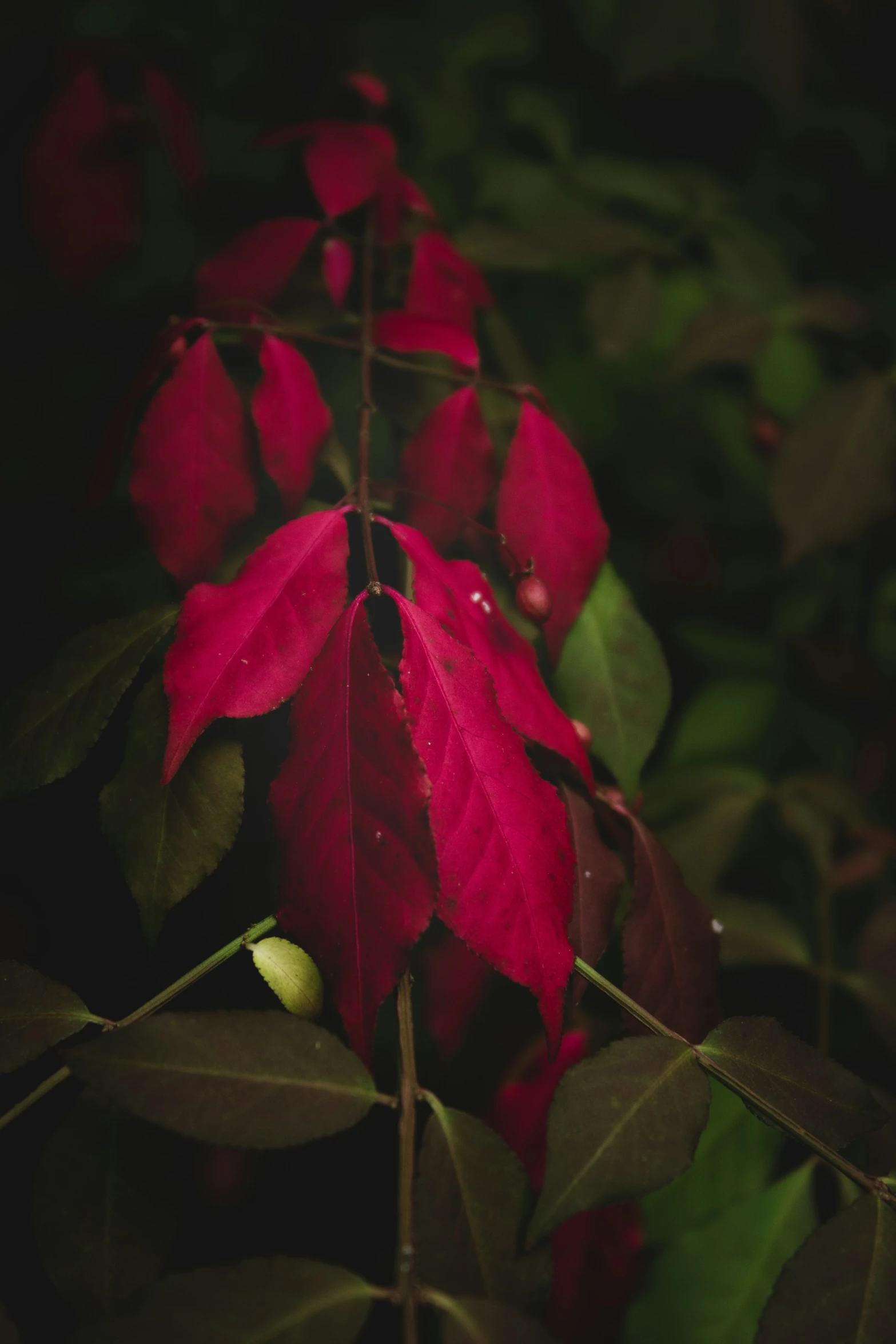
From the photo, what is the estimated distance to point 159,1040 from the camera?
37cm

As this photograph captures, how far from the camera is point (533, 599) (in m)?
0.53

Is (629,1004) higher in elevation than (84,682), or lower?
lower

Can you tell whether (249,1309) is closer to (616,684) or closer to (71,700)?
(71,700)

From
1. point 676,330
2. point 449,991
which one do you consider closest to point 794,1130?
point 449,991

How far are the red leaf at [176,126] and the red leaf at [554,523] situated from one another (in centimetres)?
47

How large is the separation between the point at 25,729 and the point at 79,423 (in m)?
0.36

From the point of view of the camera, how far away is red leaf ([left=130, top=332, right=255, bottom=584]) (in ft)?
1.68

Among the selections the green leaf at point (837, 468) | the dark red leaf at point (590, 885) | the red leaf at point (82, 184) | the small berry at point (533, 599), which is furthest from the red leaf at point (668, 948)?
the red leaf at point (82, 184)

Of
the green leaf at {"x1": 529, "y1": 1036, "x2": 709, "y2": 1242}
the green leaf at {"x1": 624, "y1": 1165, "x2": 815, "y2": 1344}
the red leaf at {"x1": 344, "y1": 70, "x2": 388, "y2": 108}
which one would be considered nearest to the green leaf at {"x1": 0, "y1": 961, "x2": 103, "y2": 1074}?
the green leaf at {"x1": 529, "y1": 1036, "x2": 709, "y2": 1242}

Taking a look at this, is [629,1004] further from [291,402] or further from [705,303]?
[705,303]

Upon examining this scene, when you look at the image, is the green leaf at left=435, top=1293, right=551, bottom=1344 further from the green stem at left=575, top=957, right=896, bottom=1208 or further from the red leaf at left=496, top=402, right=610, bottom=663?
the red leaf at left=496, top=402, right=610, bottom=663

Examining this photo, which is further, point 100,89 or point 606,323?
point 606,323

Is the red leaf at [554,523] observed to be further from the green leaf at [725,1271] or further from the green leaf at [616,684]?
the green leaf at [725,1271]

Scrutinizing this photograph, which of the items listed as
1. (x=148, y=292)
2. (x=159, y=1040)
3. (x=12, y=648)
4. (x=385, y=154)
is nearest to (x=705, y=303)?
(x=385, y=154)
